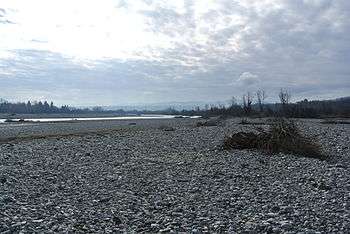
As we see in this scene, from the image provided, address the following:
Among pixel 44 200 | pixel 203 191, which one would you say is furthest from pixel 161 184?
pixel 44 200

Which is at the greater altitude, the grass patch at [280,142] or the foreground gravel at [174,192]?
the grass patch at [280,142]

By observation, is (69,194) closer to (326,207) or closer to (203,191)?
(203,191)

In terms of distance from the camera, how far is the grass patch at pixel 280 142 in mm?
24688

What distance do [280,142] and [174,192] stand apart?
11791mm

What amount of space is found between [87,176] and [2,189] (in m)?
4.09

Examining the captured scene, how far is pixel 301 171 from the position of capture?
19.3 meters

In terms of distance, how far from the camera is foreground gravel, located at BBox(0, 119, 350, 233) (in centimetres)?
1140

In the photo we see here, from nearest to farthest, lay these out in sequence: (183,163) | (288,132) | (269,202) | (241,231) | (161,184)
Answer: (241,231)
(269,202)
(161,184)
(183,163)
(288,132)

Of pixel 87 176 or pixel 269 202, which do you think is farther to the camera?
pixel 87 176

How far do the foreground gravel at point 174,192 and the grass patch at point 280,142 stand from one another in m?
1.21

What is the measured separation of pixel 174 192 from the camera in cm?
1568

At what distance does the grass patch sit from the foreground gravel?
1.21 meters

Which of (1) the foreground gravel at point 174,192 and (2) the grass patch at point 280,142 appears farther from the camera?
(2) the grass patch at point 280,142

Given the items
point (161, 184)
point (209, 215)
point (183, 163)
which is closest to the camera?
point (209, 215)
